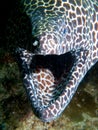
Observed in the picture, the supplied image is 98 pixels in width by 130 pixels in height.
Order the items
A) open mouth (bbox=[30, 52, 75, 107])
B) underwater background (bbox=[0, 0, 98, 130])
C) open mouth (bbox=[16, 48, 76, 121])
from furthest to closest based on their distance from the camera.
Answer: underwater background (bbox=[0, 0, 98, 130]), open mouth (bbox=[30, 52, 75, 107]), open mouth (bbox=[16, 48, 76, 121])

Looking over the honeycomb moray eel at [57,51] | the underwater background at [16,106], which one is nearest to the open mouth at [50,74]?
the honeycomb moray eel at [57,51]

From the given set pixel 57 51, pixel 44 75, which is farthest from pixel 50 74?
pixel 57 51

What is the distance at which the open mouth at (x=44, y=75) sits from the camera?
3820 millimetres

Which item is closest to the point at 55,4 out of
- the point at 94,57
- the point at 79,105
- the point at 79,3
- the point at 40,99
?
the point at 79,3

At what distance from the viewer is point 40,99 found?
12.5ft

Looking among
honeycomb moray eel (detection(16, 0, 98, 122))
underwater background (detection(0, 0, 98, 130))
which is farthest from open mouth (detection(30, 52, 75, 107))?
underwater background (detection(0, 0, 98, 130))

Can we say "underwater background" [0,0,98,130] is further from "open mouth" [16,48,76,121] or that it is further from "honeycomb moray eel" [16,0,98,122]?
"honeycomb moray eel" [16,0,98,122]

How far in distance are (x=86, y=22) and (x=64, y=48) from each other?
64 cm

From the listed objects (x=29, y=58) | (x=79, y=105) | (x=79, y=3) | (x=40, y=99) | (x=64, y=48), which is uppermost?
(x=79, y=3)

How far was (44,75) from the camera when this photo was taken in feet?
13.7

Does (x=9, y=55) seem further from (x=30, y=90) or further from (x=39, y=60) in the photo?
(x=30, y=90)

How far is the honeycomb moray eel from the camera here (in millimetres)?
3529

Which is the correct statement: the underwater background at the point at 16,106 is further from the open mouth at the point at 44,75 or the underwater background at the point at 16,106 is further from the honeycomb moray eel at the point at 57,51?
the honeycomb moray eel at the point at 57,51

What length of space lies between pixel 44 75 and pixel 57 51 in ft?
2.74
